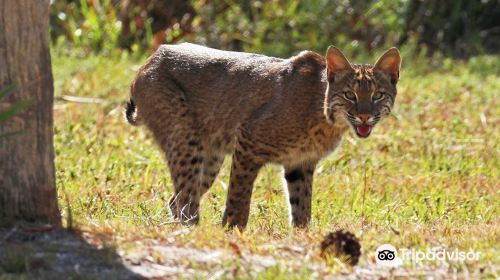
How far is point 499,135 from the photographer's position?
10.0m

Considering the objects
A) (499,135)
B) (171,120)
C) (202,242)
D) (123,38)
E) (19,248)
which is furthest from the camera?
(123,38)

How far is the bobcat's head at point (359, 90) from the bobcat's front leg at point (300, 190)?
1.79ft

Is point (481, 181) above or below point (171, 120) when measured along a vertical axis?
below

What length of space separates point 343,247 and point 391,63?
205 centimetres

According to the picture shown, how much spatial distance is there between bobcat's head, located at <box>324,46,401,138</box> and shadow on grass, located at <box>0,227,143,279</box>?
2116 millimetres

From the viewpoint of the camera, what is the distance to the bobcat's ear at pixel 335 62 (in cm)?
715

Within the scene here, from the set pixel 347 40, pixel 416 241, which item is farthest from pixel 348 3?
pixel 416 241

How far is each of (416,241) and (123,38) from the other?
8.21m

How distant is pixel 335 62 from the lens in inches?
283

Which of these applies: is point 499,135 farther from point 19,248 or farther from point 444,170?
point 19,248

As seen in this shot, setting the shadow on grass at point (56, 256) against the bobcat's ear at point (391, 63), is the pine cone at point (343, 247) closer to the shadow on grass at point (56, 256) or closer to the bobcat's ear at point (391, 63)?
the shadow on grass at point (56, 256)

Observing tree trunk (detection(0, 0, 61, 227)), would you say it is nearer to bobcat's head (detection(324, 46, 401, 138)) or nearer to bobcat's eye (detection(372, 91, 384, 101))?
bobcat's head (detection(324, 46, 401, 138))

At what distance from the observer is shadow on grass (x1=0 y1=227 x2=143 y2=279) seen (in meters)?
5.04

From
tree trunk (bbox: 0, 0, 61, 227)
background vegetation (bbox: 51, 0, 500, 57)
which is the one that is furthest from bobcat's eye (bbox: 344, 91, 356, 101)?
background vegetation (bbox: 51, 0, 500, 57)
